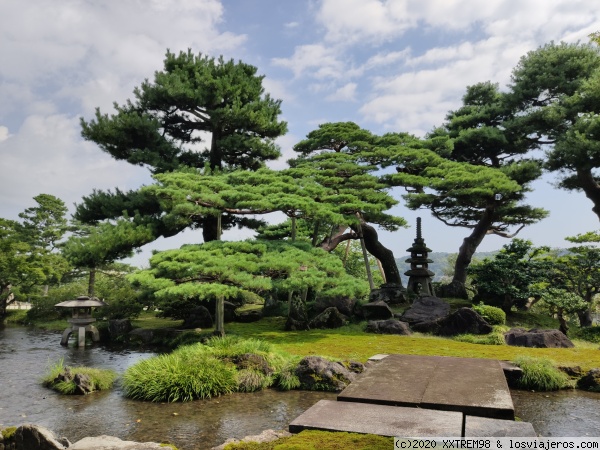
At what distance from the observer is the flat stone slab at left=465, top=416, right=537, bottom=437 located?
3461 millimetres

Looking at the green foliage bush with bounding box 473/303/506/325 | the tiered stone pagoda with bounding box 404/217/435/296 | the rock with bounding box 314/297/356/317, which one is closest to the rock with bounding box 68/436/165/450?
the rock with bounding box 314/297/356/317

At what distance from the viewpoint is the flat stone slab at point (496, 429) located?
346cm

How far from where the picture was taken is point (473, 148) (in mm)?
21703

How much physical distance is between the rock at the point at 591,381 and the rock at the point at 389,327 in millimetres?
6032

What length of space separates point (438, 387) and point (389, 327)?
9394 mm

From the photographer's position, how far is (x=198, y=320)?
16.3 meters

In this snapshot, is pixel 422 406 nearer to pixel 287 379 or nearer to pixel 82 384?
pixel 287 379

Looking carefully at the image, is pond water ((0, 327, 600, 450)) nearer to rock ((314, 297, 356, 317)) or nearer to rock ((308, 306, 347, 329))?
rock ((308, 306, 347, 329))

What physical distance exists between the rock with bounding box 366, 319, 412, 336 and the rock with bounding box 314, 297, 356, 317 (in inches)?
82.4

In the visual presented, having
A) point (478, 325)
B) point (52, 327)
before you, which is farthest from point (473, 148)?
point (52, 327)

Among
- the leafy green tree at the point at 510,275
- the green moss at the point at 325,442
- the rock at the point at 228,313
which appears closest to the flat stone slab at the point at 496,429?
the green moss at the point at 325,442

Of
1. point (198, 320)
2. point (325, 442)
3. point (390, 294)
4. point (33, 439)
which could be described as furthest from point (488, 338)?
point (33, 439)

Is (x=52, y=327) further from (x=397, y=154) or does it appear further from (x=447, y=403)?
(x=447, y=403)

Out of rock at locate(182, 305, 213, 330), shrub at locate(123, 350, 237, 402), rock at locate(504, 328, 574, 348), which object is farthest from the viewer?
rock at locate(182, 305, 213, 330)
